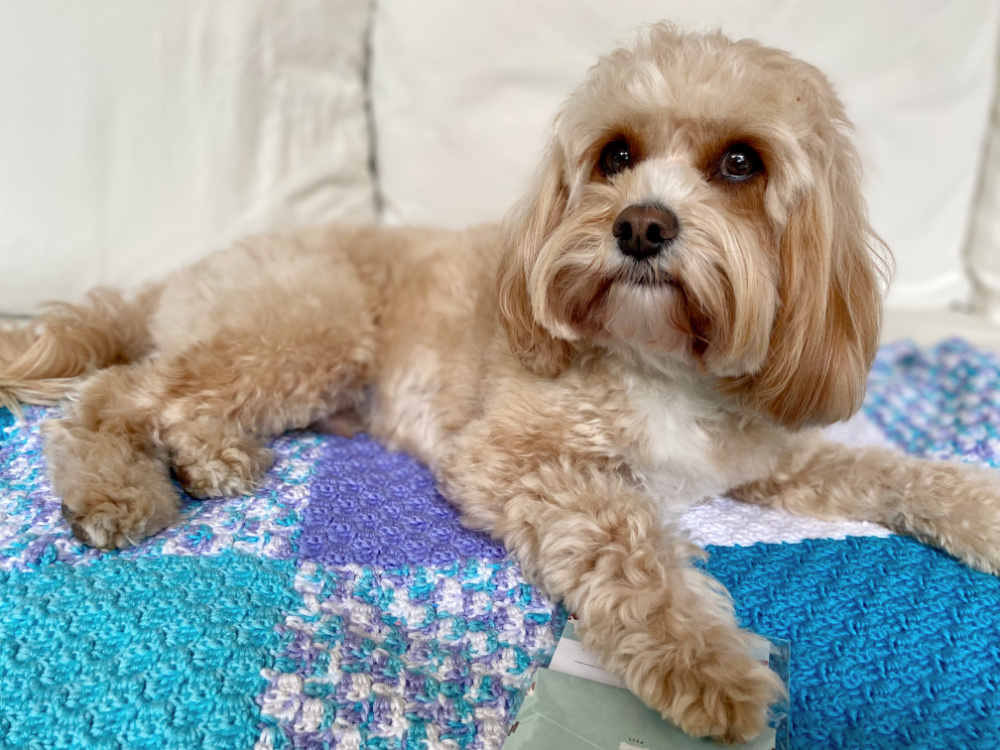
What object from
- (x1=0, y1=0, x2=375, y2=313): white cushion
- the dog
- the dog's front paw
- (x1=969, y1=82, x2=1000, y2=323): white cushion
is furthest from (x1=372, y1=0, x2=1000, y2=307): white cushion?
the dog's front paw

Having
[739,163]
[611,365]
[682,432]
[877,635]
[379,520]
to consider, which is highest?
[739,163]

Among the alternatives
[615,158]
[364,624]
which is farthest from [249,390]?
[615,158]

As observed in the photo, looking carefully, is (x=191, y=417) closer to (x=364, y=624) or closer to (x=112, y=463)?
(x=112, y=463)

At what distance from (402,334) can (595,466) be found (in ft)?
2.65

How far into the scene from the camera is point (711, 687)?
3.86 feet

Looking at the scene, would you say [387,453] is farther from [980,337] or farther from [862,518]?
[980,337]

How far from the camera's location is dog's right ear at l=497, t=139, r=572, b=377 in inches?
67.3

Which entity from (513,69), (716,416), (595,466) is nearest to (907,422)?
(716,416)

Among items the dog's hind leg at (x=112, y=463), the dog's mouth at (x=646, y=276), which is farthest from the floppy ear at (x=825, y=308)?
the dog's hind leg at (x=112, y=463)

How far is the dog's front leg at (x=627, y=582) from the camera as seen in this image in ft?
3.88

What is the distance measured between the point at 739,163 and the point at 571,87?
1441mm

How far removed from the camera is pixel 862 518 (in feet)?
6.17

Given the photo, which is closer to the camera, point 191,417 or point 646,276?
point 646,276

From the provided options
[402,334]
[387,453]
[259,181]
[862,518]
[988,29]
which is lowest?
[387,453]
